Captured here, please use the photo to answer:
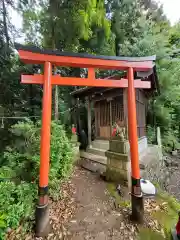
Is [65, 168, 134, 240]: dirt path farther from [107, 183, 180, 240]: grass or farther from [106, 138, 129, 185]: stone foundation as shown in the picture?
[106, 138, 129, 185]: stone foundation

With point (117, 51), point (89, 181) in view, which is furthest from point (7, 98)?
point (117, 51)

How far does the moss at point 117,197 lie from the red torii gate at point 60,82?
54 cm

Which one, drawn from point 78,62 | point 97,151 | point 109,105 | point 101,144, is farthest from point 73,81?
point 101,144

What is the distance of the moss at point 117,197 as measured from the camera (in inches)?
133

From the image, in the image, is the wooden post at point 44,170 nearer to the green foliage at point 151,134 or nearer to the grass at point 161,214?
the grass at point 161,214

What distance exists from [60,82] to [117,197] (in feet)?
10.1

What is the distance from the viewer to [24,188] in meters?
2.91

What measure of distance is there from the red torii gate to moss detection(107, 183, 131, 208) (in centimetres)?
54

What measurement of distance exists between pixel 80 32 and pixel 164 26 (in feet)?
38.1

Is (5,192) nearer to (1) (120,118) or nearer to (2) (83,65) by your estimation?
(2) (83,65)

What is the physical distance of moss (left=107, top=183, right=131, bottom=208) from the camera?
133 inches

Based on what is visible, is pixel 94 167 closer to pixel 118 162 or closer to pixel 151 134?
pixel 118 162

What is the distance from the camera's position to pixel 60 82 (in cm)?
294

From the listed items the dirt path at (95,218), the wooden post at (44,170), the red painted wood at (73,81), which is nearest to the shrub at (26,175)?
the wooden post at (44,170)
